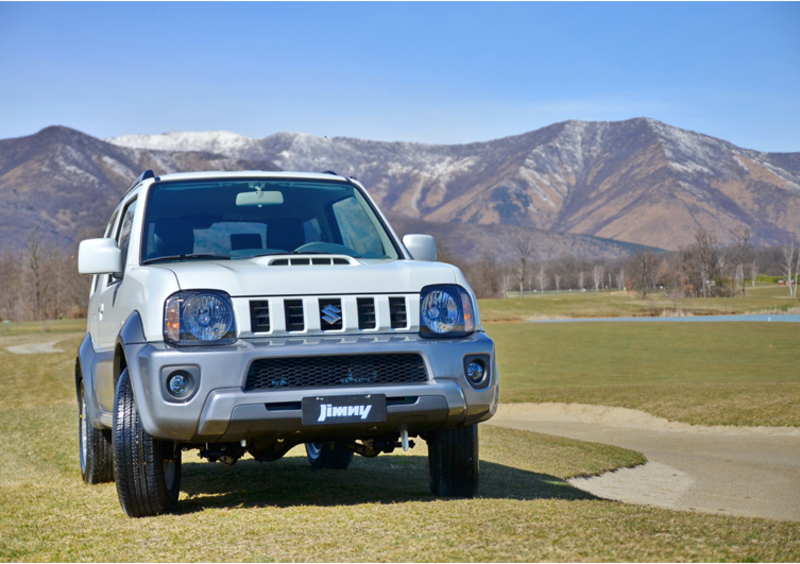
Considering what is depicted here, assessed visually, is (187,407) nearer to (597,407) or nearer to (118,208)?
(118,208)

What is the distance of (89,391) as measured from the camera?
7121 millimetres

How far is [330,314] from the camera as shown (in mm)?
5281

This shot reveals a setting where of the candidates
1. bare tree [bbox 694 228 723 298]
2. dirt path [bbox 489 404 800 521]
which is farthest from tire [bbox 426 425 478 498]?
bare tree [bbox 694 228 723 298]

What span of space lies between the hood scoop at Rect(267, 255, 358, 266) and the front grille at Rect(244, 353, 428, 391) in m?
0.70

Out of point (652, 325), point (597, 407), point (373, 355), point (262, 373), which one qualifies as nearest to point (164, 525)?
point (262, 373)

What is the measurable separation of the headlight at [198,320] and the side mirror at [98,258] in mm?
1138

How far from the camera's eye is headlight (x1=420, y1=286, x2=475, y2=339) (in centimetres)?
545

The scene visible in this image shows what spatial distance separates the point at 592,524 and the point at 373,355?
5.47 ft

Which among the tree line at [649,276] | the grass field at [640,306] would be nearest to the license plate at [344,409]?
the grass field at [640,306]

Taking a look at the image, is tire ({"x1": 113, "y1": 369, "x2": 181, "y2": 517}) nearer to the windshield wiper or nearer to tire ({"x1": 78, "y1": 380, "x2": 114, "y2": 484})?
the windshield wiper

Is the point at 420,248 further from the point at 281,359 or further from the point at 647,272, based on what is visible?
the point at 647,272

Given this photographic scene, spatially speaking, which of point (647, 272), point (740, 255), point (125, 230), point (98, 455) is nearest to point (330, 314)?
point (125, 230)

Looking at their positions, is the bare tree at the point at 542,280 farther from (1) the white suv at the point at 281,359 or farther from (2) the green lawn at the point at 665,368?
(1) the white suv at the point at 281,359

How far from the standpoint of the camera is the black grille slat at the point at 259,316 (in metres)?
5.12
